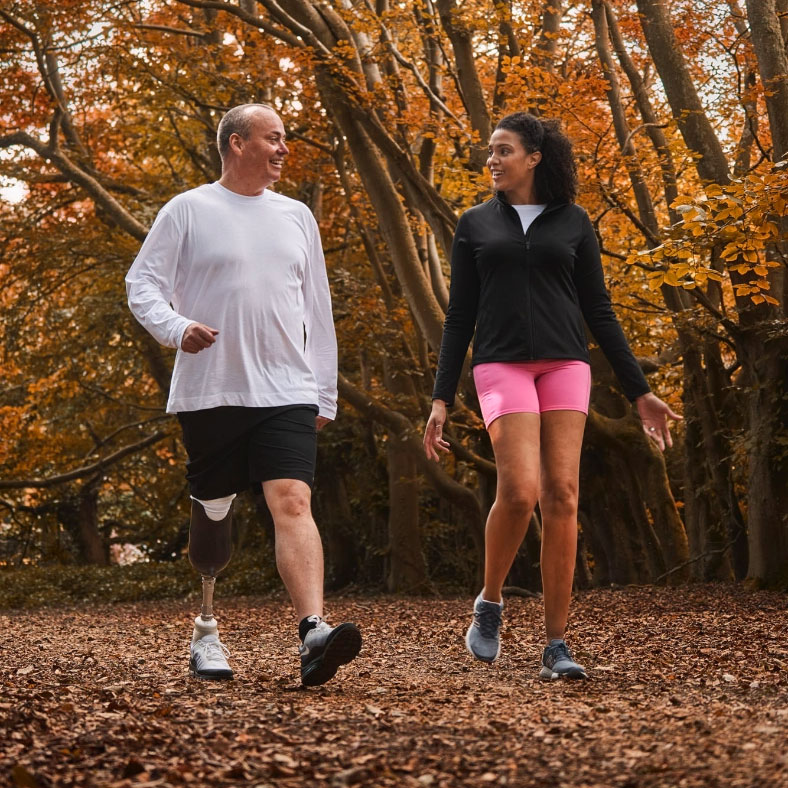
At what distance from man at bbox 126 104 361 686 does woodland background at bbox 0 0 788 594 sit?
3057 mm

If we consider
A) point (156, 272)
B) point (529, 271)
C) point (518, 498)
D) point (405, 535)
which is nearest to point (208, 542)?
point (156, 272)

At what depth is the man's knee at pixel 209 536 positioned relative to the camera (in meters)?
4.63

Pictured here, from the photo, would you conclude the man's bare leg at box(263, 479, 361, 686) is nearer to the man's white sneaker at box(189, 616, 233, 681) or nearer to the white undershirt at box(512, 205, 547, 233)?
the man's white sneaker at box(189, 616, 233, 681)

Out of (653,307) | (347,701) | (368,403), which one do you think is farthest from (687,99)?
(347,701)

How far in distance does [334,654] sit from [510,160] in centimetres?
218

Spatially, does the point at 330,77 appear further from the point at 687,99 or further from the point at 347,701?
the point at 347,701

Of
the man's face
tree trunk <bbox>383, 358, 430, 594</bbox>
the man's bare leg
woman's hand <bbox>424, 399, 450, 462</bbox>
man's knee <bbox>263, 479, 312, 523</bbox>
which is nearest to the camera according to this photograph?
the man's bare leg

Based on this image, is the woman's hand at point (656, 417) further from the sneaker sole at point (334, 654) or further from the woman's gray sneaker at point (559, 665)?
the sneaker sole at point (334, 654)

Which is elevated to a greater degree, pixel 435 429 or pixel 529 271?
pixel 529 271

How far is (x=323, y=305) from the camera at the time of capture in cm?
471

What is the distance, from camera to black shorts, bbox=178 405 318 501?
4270 mm

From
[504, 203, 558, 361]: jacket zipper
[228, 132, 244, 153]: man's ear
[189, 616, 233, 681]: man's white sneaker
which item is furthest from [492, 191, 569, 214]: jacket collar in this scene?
[189, 616, 233, 681]: man's white sneaker

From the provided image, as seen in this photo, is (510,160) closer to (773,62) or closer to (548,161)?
(548,161)

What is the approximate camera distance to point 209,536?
4.66m
